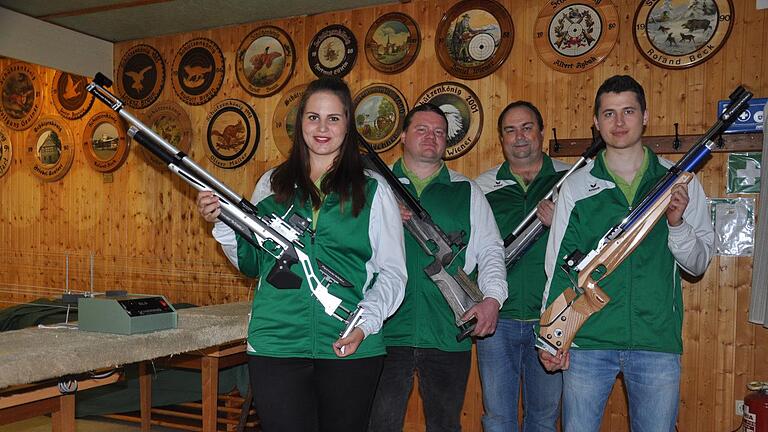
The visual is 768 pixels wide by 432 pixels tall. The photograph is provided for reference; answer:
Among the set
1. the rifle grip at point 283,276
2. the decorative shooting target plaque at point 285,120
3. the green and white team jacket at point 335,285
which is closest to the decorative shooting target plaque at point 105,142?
the decorative shooting target plaque at point 285,120

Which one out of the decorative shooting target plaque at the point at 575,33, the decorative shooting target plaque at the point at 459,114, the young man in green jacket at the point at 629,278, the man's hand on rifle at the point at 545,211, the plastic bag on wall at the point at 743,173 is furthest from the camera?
the decorative shooting target plaque at the point at 459,114

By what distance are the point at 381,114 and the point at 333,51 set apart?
1.94 feet

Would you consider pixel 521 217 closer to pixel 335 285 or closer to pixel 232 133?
pixel 335 285

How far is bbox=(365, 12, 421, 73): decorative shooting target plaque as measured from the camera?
4313 millimetres

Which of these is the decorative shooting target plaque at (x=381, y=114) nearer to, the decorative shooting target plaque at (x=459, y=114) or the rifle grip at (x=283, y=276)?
the decorative shooting target plaque at (x=459, y=114)

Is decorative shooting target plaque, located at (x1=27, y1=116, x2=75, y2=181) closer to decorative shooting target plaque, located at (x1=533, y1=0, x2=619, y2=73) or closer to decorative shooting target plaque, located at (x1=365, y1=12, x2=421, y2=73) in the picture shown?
decorative shooting target plaque, located at (x1=365, y1=12, x2=421, y2=73)

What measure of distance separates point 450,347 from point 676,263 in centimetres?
83

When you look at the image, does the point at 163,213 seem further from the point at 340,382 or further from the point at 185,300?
the point at 340,382

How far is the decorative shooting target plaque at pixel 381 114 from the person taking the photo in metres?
4.36

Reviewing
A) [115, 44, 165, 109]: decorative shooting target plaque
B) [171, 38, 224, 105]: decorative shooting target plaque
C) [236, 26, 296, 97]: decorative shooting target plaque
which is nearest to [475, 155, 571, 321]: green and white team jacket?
[236, 26, 296, 97]: decorative shooting target plaque

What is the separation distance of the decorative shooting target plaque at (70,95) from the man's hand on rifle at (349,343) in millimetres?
4751

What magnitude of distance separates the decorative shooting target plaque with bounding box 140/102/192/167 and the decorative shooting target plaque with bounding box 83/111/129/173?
385mm

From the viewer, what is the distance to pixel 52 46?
16.3ft

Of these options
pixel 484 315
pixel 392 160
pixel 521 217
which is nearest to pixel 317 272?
pixel 484 315
